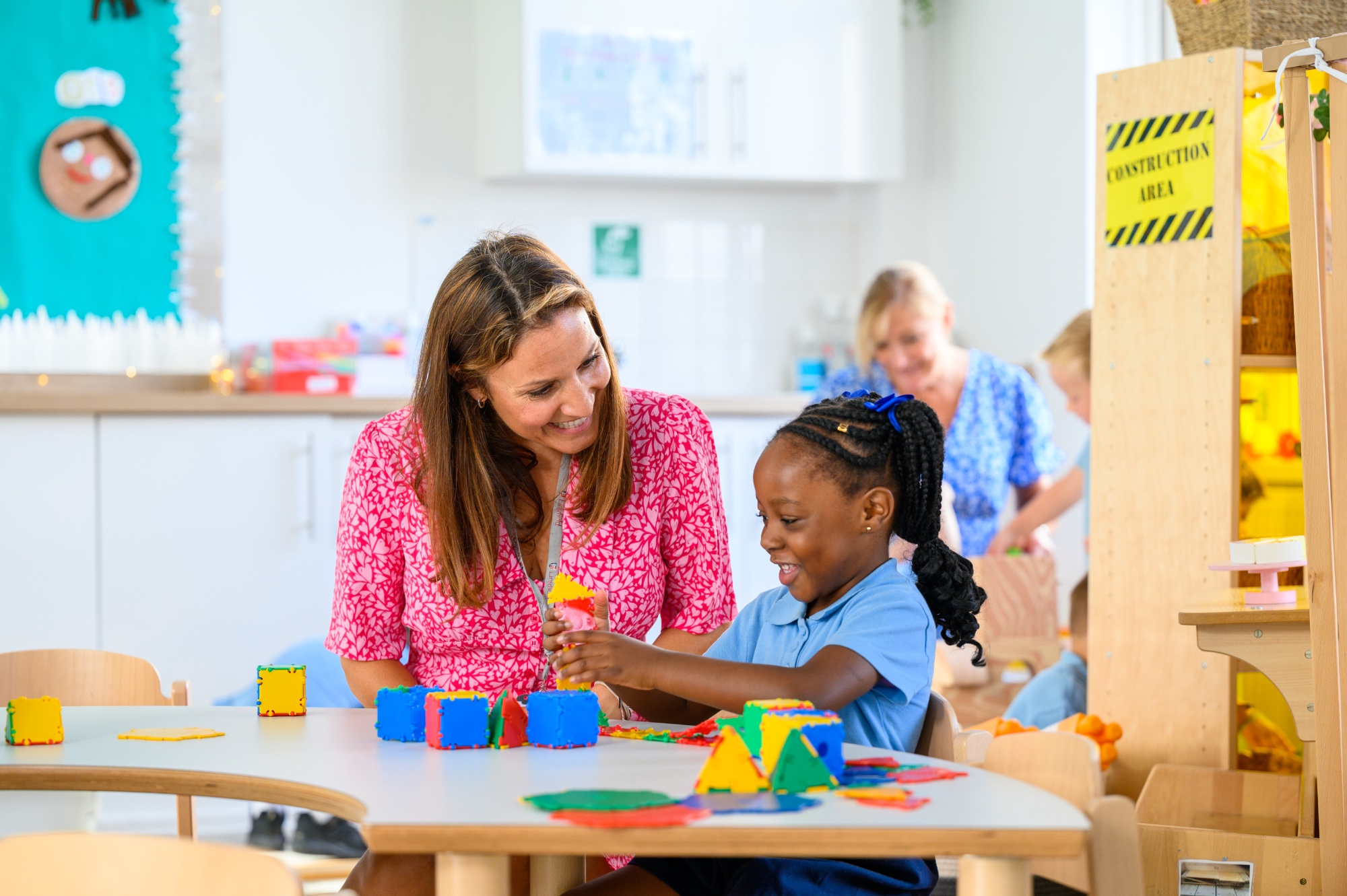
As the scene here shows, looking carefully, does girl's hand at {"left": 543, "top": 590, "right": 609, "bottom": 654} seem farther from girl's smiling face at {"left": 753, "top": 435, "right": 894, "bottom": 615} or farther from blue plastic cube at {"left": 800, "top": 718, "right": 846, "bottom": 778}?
blue plastic cube at {"left": 800, "top": 718, "right": 846, "bottom": 778}

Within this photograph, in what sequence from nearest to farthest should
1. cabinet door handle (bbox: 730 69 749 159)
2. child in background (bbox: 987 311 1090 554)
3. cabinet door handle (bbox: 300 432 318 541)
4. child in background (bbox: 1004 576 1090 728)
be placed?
child in background (bbox: 1004 576 1090 728)
child in background (bbox: 987 311 1090 554)
cabinet door handle (bbox: 300 432 318 541)
cabinet door handle (bbox: 730 69 749 159)

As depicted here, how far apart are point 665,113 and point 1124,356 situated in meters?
2.49

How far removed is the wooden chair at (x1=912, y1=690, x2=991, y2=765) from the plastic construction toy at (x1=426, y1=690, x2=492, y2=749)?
1.63 feet

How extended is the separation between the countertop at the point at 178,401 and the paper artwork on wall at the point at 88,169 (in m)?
0.52

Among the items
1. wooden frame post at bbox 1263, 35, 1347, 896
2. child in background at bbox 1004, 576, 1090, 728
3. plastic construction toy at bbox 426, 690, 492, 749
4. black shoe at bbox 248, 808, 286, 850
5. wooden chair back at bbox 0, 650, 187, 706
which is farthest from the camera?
black shoe at bbox 248, 808, 286, 850

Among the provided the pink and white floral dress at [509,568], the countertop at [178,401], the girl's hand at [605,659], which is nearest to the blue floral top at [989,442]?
the countertop at [178,401]

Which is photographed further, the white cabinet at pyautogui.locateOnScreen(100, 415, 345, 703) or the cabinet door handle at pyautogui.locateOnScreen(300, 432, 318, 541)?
the cabinet door handle at pyautogui.locateOnScreen(300, 432, 318, 541)

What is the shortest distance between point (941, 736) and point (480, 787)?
0.58m

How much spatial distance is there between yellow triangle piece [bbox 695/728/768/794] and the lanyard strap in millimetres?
755

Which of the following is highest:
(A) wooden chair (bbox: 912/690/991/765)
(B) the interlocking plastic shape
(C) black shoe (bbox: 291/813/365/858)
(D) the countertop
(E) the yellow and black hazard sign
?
(E) the yellow and black hazard sign

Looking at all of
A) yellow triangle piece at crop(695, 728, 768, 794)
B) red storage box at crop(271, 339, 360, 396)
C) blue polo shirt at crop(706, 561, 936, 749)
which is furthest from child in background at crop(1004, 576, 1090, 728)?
red storage box at crop(271, 339, 360, 396)

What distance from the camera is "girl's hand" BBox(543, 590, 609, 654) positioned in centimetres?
158

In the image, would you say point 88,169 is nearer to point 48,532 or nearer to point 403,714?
point 48,532

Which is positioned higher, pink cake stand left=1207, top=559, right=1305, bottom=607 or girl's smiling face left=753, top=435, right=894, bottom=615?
girl's smiling face left=753, top=435, right=894, bottom=615
